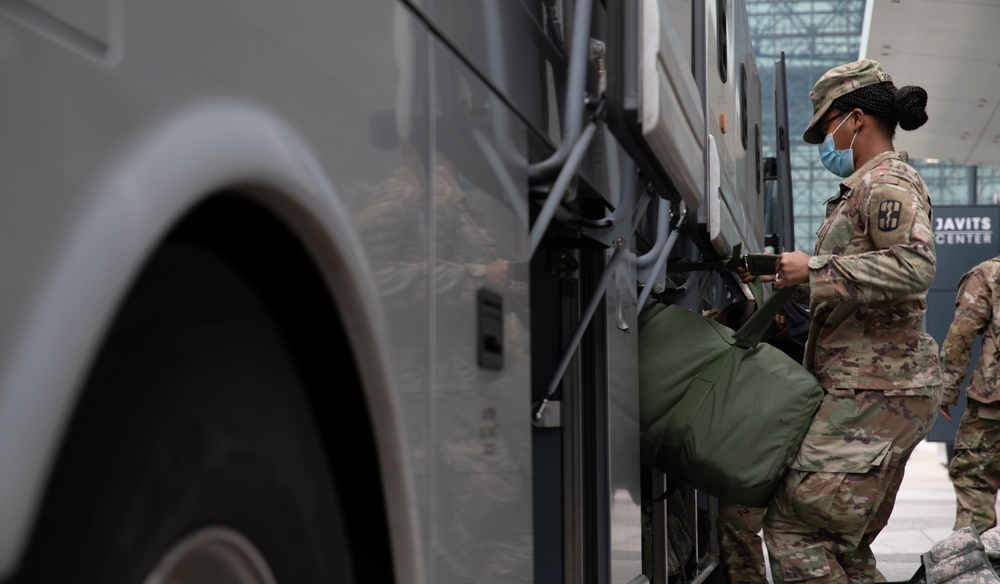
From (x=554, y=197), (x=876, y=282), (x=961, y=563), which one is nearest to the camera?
(x=554, y=197)

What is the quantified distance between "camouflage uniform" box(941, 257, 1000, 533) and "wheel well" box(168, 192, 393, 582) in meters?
5.50

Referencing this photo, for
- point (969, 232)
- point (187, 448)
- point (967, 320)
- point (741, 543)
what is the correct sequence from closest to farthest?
point (187, 448) → point (741, 543) → point (967, 320) → point (969, 232)

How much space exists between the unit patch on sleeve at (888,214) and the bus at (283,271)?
45.9 inches

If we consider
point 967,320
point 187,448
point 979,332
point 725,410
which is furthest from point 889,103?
point 979,332

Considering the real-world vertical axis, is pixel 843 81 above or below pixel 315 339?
above

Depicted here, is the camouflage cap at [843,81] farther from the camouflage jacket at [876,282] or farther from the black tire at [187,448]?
the black tire at [187,448]

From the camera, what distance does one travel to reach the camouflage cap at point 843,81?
3.13 meters

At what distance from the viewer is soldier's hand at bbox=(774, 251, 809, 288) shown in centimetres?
284

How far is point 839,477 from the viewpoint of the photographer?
2.79 m

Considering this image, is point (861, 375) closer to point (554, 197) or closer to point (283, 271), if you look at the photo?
point (554, 197)

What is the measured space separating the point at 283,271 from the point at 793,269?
2.11 m

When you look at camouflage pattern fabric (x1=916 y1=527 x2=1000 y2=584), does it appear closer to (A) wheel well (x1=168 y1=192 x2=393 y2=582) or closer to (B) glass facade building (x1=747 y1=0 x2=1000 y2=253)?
(A) wheel well (x1=168 y1=192 x2=393 y2=582)

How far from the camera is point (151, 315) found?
0.76 m

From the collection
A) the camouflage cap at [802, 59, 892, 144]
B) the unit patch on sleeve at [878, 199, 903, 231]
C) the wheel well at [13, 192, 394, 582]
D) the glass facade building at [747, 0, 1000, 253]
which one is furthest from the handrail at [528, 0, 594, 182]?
the glass facade building at [747, 0, 1000, 253]
